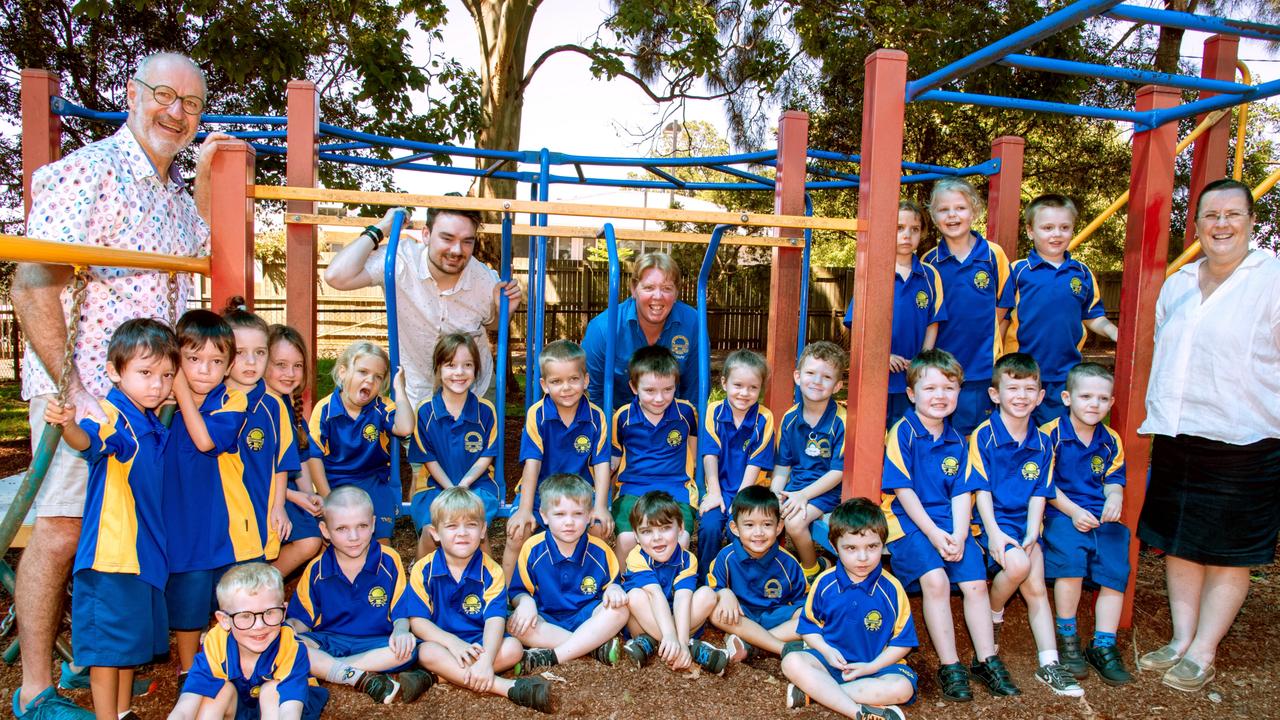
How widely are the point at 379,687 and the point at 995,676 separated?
6.76 ft

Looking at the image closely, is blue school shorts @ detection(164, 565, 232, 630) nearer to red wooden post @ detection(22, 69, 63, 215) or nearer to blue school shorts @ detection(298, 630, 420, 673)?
blue school shorts @ detection(298, 630, 420, 673)

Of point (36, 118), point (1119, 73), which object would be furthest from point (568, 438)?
point (36, 118)

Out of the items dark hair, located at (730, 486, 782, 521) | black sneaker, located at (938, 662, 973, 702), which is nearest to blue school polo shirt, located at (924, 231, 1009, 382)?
dark hair, located at (730, 486, 782, 521)

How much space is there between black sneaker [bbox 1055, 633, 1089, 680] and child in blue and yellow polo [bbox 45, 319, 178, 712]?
9.73ft

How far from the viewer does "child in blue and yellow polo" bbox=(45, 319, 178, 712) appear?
2307 millimetres

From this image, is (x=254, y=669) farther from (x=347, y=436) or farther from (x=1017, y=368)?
(x=1017, y=368)

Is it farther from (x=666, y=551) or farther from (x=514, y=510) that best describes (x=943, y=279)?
(x=514, y=510)

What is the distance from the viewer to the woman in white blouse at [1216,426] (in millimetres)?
2896

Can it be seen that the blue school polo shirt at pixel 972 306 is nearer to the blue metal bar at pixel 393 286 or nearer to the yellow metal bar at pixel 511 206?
the yellow metal bar at pixel 511 206

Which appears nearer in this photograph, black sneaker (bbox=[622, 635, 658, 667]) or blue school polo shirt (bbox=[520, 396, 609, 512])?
black sneaker (bbox=[622, 635, 658, 667])

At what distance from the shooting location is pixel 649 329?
3.91 m

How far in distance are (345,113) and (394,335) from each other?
613cm

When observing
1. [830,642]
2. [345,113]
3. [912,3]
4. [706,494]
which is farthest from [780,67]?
[830,642]

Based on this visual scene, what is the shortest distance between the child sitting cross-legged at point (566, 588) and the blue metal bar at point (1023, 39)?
1948 millimetres
